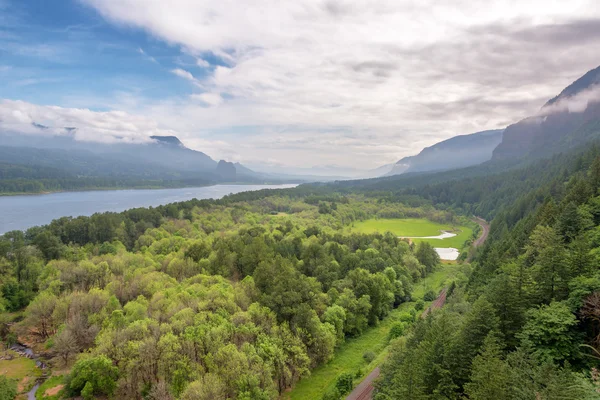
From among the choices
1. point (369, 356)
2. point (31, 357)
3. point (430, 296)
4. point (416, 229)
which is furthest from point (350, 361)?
point (416, 229)

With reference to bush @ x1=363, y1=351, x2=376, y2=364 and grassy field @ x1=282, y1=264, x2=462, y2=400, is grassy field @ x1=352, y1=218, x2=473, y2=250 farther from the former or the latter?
bush @ x1=363, y1=351, x2=376, y2=364

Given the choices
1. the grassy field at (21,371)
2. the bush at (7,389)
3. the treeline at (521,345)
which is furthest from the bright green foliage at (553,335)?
the grassy field at (21,371)

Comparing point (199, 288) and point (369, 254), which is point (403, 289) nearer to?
point (369, 254)

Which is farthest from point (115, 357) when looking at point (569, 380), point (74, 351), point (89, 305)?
point (569, 380)

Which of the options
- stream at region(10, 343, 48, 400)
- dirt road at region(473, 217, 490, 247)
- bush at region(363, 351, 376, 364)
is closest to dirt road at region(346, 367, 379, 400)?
bush at region(363, 351, 376, 364)

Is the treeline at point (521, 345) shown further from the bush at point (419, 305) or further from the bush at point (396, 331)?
the bush at point (419, 305)
